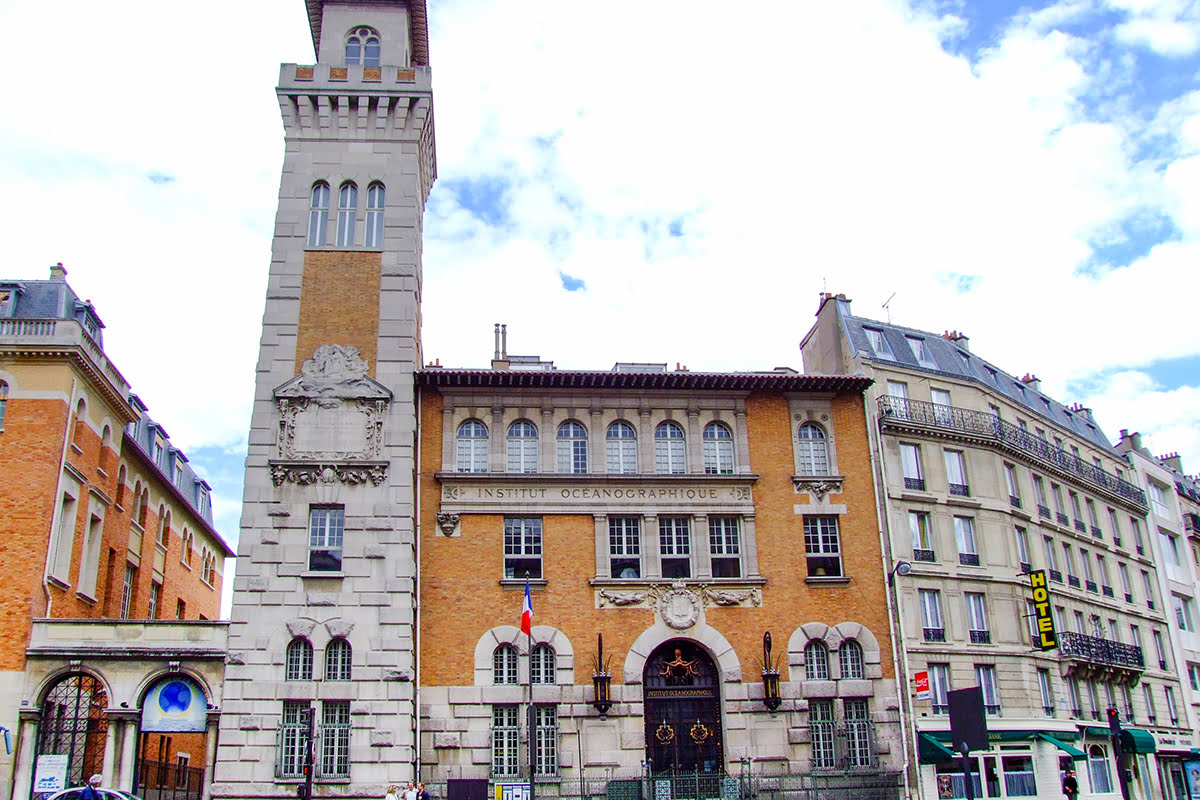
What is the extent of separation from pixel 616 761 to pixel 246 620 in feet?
35.2

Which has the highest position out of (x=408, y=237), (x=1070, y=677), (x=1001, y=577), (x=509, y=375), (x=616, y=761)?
(x=408, y=237)

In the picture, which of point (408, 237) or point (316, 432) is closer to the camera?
point (316, 432)

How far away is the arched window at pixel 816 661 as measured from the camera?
101ft

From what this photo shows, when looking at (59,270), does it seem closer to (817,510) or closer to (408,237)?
(408,237)

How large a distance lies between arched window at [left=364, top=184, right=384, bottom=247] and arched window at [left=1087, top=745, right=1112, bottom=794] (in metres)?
29.0

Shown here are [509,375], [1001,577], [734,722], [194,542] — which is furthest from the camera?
[194,542]

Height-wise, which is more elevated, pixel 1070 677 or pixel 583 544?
pixel 583 544

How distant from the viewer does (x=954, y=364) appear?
39.8 metres

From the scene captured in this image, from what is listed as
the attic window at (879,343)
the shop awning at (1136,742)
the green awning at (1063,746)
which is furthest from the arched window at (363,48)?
the shop awning at (1136,742)

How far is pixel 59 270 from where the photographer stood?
3566 centimetres

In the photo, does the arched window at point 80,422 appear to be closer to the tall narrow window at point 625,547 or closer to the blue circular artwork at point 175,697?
the blue circular artwork at point 175,697

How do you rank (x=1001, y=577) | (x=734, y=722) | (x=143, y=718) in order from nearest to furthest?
(x=143, y=718) → (x=734, y=722) → (x=1001, y=577)

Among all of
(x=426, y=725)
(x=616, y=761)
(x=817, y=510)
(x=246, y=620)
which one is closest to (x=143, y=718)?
(x=246, y=620)

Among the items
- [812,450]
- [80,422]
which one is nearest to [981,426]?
[812,450]
